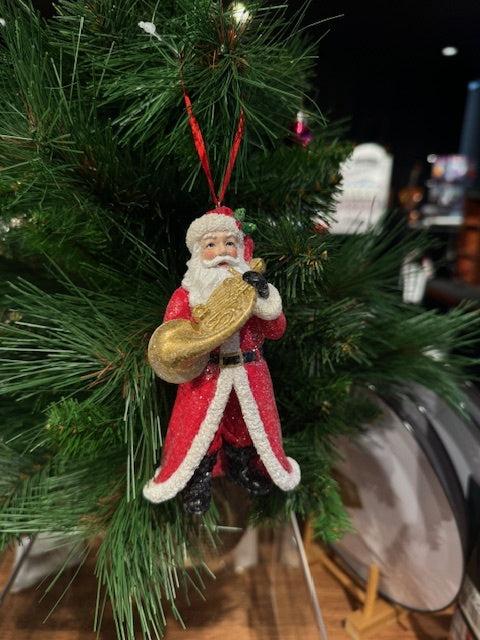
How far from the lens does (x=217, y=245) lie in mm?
341

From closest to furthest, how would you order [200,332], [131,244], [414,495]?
[200,332], [131,244], [414,495]

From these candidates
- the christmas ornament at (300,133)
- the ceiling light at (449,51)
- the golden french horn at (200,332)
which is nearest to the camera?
the golden french horn at (200,332)

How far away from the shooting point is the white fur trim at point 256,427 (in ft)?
1.13

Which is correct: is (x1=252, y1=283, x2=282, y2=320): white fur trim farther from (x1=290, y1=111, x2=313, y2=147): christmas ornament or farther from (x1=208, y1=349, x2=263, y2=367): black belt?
(x1=290, y1=111, x2=313, y2=147): christmas ornament

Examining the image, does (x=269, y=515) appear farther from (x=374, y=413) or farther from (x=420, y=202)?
(x=420, y=202)

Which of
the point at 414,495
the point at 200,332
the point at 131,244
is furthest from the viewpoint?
the point at 414,495

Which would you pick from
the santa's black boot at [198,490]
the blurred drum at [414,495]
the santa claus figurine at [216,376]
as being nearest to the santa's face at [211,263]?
the santa claus figurine at [216,376]

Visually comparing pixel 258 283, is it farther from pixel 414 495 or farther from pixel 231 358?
pixel 414 495

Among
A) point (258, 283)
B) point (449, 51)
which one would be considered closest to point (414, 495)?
point (258, 283)

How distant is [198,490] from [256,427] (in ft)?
0.23

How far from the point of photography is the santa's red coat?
0.34 metres

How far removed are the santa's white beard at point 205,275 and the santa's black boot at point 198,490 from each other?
13 centimetres

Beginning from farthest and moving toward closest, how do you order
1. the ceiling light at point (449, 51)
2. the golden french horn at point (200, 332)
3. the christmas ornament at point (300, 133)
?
the ceiling light at point (449, 51), the christmas ornament at point (300, 133), the golden french horn at point (200, 332)

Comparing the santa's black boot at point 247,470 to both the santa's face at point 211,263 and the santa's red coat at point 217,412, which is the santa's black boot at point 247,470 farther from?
the santa's face at point 211,263
